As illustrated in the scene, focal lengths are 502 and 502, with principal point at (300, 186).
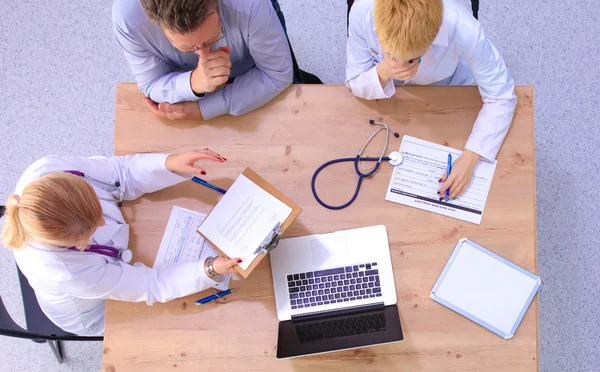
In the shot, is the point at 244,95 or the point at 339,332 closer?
the point at 339,332

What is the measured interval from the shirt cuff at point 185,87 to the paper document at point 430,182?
592 mm

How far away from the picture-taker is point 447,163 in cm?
134

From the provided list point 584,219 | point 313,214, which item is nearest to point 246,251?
point 313,214

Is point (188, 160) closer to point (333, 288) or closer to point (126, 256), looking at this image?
point (126, 256)

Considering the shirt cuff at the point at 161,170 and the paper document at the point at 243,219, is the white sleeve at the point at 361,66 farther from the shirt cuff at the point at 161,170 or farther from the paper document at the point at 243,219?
the shirt cuff at the point at 161,170

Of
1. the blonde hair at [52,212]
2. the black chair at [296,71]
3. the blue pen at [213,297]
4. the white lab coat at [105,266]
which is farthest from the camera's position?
the black chair at [296,71]

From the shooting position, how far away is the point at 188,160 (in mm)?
1293

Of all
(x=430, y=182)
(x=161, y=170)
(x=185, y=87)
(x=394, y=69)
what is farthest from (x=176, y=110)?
(x=430, y=182)

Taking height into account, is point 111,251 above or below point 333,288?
above

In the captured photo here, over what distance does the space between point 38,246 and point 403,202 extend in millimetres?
892

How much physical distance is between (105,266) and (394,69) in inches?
34.2

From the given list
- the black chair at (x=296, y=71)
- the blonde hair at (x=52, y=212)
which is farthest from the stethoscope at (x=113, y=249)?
the black chair at (x=296, y=71)

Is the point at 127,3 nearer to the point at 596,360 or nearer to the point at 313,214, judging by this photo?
the point at 313,214

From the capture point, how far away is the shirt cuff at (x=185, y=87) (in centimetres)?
136
